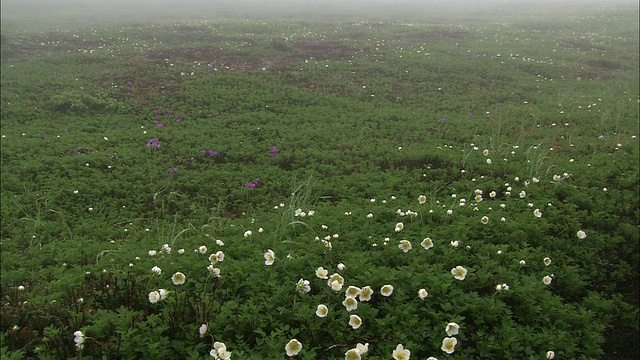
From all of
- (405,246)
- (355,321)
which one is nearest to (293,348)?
(355,321)

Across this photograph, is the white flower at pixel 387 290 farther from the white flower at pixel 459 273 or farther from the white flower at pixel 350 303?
the white flower at pixel 459 273

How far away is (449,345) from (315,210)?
324 centimetres

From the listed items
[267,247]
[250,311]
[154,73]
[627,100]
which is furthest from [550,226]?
[154,73]

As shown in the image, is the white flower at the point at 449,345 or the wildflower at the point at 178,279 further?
the wildflower at the point at 178,279

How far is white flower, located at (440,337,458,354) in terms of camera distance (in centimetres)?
300

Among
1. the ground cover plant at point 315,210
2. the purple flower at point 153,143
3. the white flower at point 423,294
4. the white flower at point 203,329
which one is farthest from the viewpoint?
the purple flower at point 153,143

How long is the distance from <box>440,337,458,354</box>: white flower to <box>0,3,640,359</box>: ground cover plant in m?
0.01

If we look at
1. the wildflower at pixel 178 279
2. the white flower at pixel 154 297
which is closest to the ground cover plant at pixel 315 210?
the white flower at pixel 154 297

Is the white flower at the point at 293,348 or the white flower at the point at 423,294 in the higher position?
the white flower at the point at 423,294

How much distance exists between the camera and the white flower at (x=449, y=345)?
9.85 ft

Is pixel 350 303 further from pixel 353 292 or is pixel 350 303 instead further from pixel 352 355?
pixel 352 355

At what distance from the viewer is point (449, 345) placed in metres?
3.03

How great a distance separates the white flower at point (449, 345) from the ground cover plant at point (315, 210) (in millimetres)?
12

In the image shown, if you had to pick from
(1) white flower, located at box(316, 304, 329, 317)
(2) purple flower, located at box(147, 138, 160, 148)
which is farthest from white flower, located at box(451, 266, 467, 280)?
(2) purple flower, located at box(147, 138, 160, 148)
